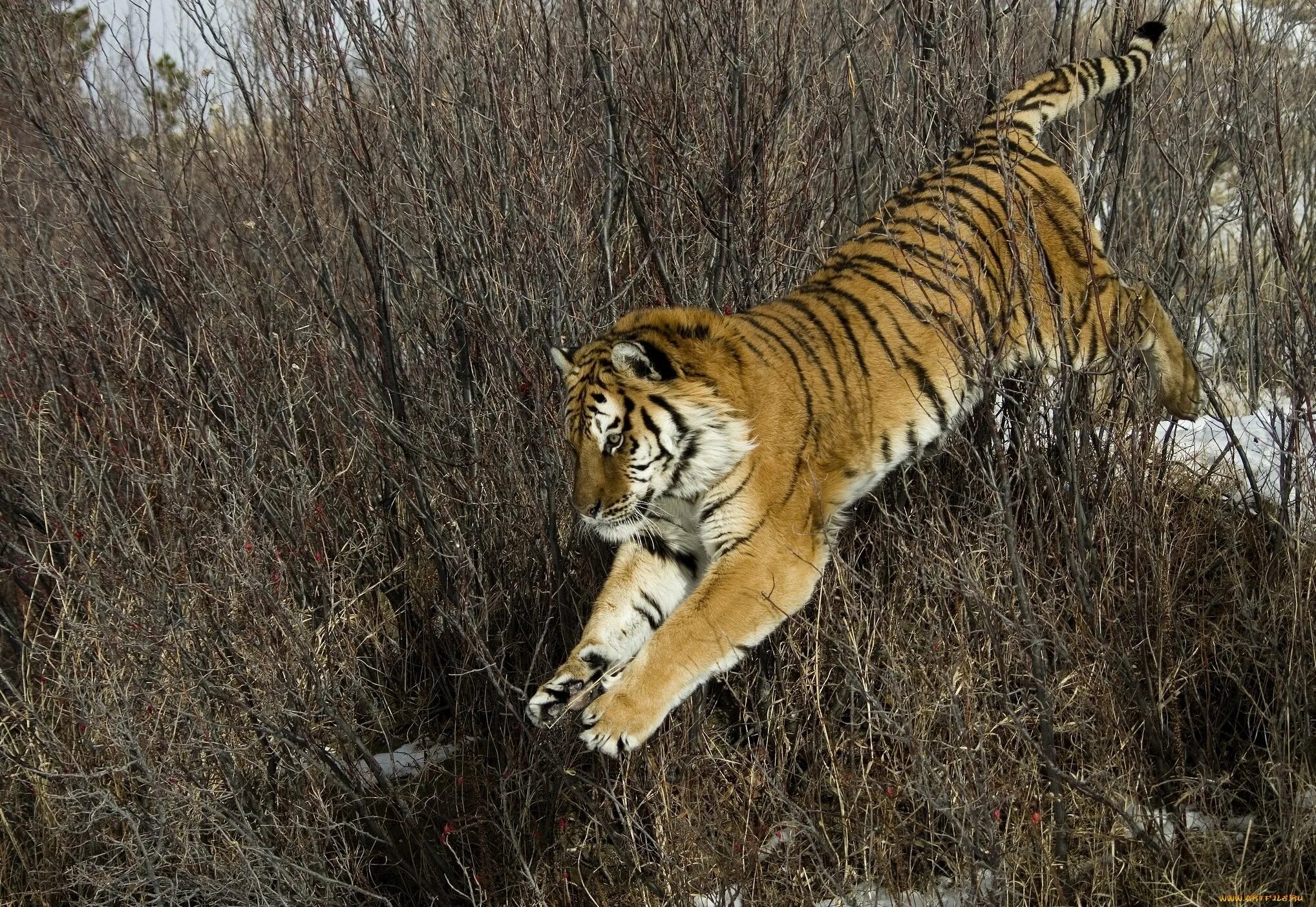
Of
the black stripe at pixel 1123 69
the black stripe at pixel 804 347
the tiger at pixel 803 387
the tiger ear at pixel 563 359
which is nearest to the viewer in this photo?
the tiger at pixel 803 387

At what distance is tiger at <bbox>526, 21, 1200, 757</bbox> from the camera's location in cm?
350

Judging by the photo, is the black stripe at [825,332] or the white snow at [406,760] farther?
the white snow at [406,760]

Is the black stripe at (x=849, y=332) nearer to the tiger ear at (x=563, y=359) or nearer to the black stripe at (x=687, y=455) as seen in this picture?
the black stripe at (x=687, y=455)

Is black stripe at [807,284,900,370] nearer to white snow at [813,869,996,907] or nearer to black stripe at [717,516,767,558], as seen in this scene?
black stripe at [717,516,767,558]

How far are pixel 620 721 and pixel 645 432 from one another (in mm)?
928

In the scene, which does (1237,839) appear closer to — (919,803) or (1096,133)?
(919,803)

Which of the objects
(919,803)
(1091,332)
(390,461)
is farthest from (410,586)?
(1091,332)

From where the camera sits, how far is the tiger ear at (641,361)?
361 centimetres

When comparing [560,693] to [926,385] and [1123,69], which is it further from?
[1123,69]

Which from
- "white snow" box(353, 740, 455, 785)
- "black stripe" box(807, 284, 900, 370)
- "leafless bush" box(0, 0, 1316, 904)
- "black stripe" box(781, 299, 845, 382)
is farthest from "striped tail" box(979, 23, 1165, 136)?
"white snow" box(353, 740, 455, 785)

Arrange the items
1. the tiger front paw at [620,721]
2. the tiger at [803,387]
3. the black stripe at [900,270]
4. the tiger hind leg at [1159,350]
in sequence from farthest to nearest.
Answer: the tiger hind leg at [1159,350]
the black stripe at [900,270]
the tiger at [803,387]
the tiger front paw at [620,721]

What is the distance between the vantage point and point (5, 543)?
557 centimetres

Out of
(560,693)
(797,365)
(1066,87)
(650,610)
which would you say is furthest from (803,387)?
(1066,87)

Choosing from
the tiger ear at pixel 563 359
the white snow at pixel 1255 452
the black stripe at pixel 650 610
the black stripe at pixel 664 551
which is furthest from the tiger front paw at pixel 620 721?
the white snow at pixel 1255 452
